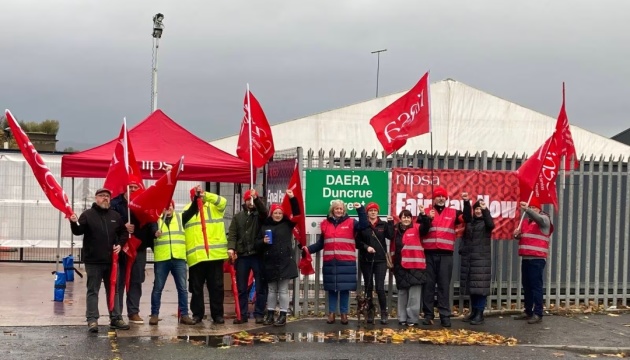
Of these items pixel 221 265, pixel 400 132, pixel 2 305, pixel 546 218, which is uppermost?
pixel 400 132

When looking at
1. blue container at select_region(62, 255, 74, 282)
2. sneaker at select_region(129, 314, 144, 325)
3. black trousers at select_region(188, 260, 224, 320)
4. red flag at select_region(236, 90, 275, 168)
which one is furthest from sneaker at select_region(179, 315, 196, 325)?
blue container at select_region(62, 255, 74, 282)

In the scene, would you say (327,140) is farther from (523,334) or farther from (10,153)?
(523,334)

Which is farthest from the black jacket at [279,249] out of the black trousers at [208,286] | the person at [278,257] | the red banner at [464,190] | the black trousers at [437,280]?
the black trousers at [437,280]

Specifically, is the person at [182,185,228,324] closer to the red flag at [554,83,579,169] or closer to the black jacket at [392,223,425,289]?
the black jacket at [392,223,425,289]

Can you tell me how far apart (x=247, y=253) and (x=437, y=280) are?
8.71ft

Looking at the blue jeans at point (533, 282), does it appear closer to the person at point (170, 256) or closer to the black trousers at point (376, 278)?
the black trousers at point (376, 278)

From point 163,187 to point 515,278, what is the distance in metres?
5.78

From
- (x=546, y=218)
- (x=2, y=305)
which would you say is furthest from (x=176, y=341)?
(x=546, y=218)

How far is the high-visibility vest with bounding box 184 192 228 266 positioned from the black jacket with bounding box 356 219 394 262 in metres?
1.87

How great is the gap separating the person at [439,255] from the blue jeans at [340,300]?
1.09 m

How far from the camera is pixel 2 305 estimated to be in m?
12.8

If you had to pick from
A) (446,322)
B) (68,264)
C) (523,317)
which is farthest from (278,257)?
(68,264)

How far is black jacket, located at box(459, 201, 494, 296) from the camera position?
11.5m

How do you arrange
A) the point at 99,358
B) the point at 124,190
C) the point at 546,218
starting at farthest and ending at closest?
the point at 546,218 < the point at 124,190 < the point at 99,358
